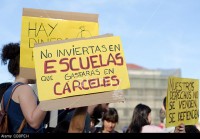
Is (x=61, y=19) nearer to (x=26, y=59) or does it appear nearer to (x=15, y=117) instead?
(x=26, y=59)

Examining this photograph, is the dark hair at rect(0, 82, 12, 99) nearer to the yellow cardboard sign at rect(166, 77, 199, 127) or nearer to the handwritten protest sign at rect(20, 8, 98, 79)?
the handwritten protest sign at rect(20, 8, 98, 79)

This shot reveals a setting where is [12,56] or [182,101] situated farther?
[182,101]

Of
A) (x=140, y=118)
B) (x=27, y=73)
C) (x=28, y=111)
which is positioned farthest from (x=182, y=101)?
(x=28, y=111)

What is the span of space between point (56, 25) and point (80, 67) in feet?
2.80

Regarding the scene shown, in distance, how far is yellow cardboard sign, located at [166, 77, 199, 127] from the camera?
3.98 metres

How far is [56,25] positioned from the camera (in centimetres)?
377

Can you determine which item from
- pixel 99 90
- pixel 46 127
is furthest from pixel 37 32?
pixel 99 90

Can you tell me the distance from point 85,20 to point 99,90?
37.3 inches

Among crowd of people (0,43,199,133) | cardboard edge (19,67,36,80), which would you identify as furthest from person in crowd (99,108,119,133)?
cardboard edge (19,67,36,80)

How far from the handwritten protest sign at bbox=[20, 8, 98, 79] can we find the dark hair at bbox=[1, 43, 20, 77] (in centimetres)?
19

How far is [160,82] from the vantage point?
268 ft

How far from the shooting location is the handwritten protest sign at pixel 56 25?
12.1 ft

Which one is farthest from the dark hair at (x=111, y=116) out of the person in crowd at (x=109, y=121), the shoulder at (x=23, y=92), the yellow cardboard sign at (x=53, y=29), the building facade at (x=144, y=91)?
the building facade at (x=144, y=91)

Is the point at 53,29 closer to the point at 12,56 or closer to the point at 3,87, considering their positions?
the point at 12,56
